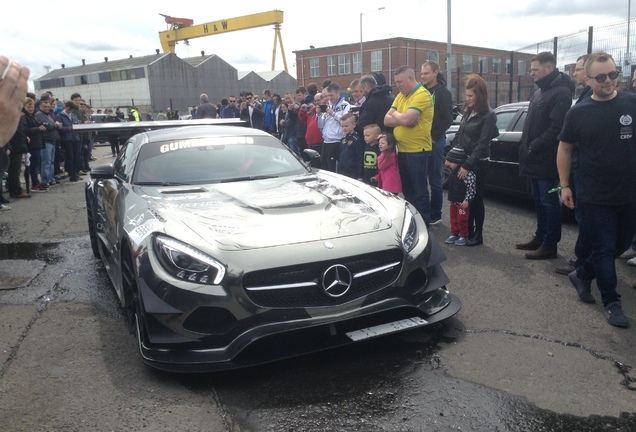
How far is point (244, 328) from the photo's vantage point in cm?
307

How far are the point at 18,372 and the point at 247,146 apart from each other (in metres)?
2.62

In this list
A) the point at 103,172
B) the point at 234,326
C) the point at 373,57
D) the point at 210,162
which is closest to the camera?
the point at 234,326

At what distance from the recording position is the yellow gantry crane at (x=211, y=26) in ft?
159

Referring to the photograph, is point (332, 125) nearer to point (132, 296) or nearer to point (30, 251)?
point (30, 251)

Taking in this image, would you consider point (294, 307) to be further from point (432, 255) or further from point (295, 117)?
point (295, 117)

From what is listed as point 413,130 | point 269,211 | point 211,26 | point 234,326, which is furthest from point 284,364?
point 211,26

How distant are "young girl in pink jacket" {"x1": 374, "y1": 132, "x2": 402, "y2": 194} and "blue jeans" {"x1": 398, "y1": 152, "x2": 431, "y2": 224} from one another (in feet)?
0.34

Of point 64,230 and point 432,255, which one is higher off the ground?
point 432,255

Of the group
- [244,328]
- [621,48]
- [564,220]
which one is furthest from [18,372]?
[621,48]

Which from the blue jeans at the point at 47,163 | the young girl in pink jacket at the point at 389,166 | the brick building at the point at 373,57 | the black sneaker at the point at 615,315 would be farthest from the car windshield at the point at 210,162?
the brick building at the point at 373,57

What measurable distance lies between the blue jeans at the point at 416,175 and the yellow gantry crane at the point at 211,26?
44.7 metres

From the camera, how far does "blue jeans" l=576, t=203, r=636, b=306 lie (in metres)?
3.90

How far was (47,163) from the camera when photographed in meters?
11.8

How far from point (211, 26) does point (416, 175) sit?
48.8m
